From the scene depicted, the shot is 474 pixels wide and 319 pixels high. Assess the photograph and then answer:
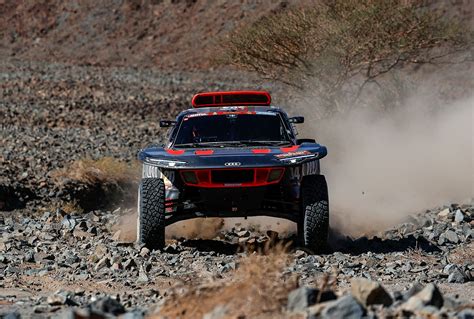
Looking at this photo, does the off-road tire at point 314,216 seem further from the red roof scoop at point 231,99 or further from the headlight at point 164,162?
the red roof scoop at point 231,99

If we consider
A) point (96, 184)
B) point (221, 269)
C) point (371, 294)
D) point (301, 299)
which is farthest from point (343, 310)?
point (96, 184)

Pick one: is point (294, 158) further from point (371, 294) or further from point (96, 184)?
point (96, 184)

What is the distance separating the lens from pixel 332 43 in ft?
85.9

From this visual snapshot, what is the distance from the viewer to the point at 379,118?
89.2 ft

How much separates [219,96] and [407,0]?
1456 cm

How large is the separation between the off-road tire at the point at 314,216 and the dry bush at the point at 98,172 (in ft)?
24.8

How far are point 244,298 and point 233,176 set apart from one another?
17.6 feet

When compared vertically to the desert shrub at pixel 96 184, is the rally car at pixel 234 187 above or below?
above

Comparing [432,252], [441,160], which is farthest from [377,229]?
[441,160]

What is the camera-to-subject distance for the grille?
39.6 ft

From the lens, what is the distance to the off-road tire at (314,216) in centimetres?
1203

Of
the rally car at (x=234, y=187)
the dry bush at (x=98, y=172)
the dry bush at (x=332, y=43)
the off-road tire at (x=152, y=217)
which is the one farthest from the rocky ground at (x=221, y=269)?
the dry bush at (x=332, y=43)

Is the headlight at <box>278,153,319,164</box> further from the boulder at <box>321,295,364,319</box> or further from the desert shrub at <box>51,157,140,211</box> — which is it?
the desert shrub at <box>51,157,140,211</box>

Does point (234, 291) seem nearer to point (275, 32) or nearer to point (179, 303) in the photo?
point (179, 303)
